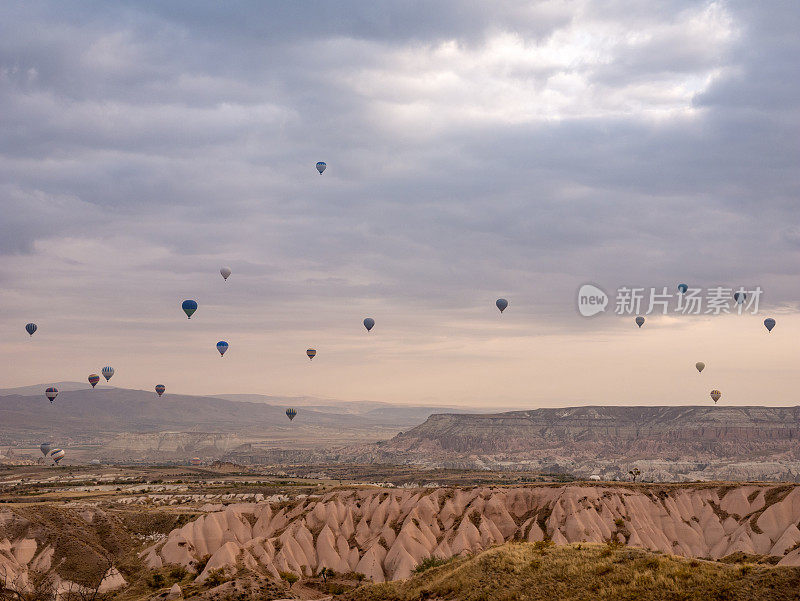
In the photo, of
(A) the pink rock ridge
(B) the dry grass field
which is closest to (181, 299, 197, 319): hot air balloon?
(A) the pink rock ridge

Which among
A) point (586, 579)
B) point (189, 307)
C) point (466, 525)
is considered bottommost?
point (466, 525)

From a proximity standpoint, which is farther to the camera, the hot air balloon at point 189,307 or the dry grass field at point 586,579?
the hot air balloon at point 189,307

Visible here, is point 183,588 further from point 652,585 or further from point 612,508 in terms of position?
point 612,508

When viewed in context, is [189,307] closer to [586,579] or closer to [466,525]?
[466,525]

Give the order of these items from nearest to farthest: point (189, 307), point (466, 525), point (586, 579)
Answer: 1. point (586, 579)
2. point (466, 525)
3. point (189, 307)

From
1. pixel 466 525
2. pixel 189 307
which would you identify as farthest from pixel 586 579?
pixel 189 307

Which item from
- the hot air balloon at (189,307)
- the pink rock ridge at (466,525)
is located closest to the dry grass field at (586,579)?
the pink rock ridge at (466,525)

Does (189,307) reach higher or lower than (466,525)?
higher

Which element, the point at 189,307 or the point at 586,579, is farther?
the point at 189,307

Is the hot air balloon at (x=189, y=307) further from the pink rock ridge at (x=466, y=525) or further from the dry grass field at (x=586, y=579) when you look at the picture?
the dry grass field at (x=586, y=579)

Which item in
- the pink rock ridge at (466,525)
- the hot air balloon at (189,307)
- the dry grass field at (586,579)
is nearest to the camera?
A: the dry grass field at (586,579)
